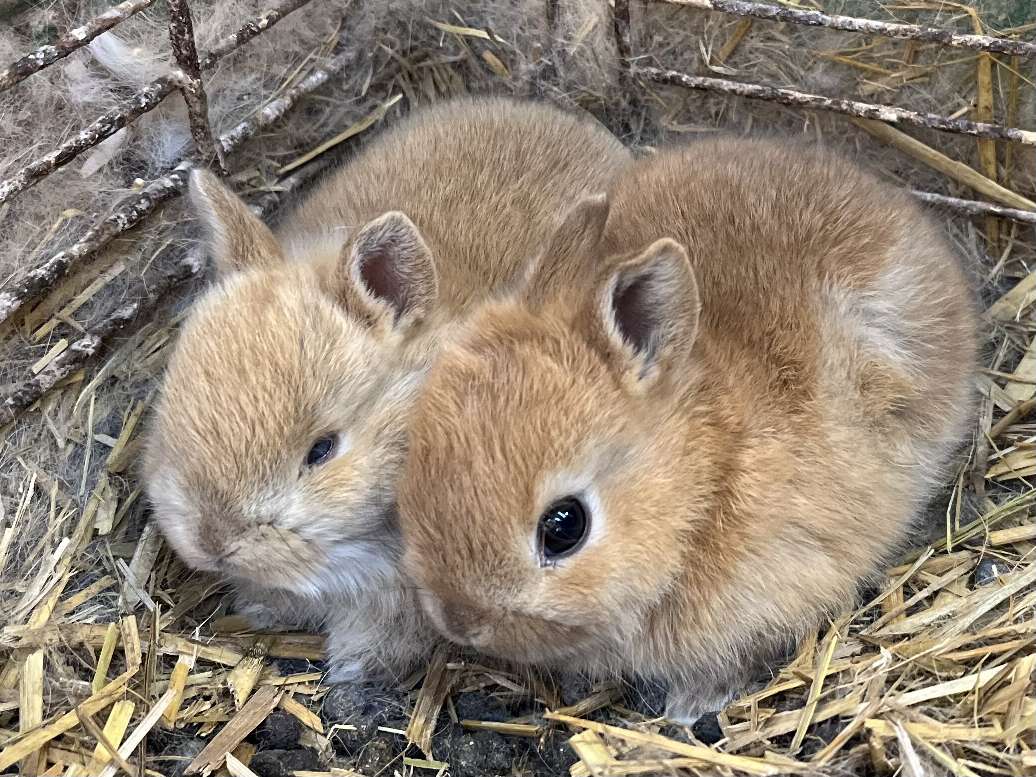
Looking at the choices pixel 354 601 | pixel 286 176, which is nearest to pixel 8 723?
pixel 354 601

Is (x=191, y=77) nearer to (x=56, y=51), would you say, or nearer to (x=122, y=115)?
(x=122, y=115)

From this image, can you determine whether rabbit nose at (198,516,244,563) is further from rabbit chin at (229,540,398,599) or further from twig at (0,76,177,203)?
twig at (0,76,177,203)

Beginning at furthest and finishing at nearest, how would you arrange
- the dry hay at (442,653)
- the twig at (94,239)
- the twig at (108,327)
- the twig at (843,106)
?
the twig at (843,106)
the twig at (108,327)
the twig at (94,239)
the dry hay at (442,653)

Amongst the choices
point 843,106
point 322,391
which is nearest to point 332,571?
point 322,391

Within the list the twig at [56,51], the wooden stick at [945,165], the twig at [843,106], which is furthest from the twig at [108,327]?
the wooden stick at [945,165]

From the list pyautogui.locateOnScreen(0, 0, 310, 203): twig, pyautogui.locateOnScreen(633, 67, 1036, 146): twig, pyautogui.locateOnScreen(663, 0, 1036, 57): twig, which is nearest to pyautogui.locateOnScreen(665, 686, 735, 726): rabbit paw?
pyautogui.locateOnScreen(633, 67, 1036, 146): twig

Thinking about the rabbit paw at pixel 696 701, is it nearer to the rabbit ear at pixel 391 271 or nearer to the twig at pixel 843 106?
the rabbit ear at pixel 391 271

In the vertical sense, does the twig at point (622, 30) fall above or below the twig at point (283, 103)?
below
